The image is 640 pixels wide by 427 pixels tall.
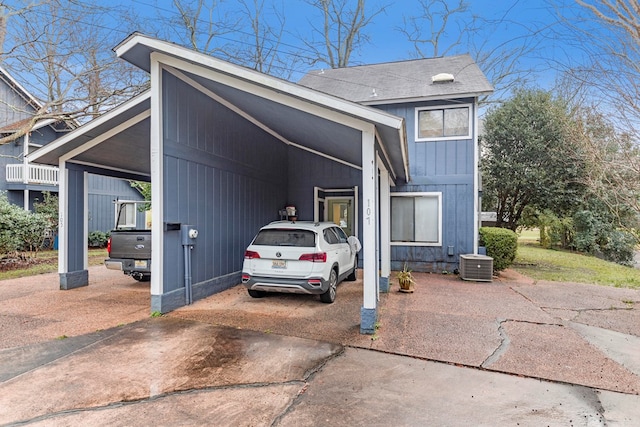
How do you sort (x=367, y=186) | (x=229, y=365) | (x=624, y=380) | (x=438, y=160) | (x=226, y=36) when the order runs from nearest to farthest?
(x=624, y=380)
(x=229, y=365)
(x=367, y=186)
(x=438, y=160)
(x=226, y=36)

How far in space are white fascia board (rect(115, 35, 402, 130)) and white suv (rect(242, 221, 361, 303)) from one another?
232 cm

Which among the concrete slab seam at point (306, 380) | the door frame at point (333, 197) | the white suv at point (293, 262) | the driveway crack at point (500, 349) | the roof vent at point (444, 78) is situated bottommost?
the driveway crack at point (500, 349)

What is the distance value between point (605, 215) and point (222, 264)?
14.8 meters

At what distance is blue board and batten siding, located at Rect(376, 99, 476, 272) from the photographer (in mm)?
10227

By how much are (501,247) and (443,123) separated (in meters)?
3.93

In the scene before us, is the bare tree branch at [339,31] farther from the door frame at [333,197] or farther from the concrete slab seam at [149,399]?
the concrete slab seam at [149,399]

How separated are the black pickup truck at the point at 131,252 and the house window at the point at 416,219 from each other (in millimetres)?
6841

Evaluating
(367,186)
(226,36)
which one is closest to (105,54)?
(226,36)

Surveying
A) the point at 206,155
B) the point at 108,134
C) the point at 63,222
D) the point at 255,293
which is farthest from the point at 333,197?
the point at 63,222

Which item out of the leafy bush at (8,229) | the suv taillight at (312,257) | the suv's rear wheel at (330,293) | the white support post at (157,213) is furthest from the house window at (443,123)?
the leafy bush at (8,229)

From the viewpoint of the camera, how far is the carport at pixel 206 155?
5.08 m

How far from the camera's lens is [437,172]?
10500 millimetres

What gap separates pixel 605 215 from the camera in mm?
13977

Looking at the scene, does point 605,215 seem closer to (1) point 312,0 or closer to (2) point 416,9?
(2) point 416,9
